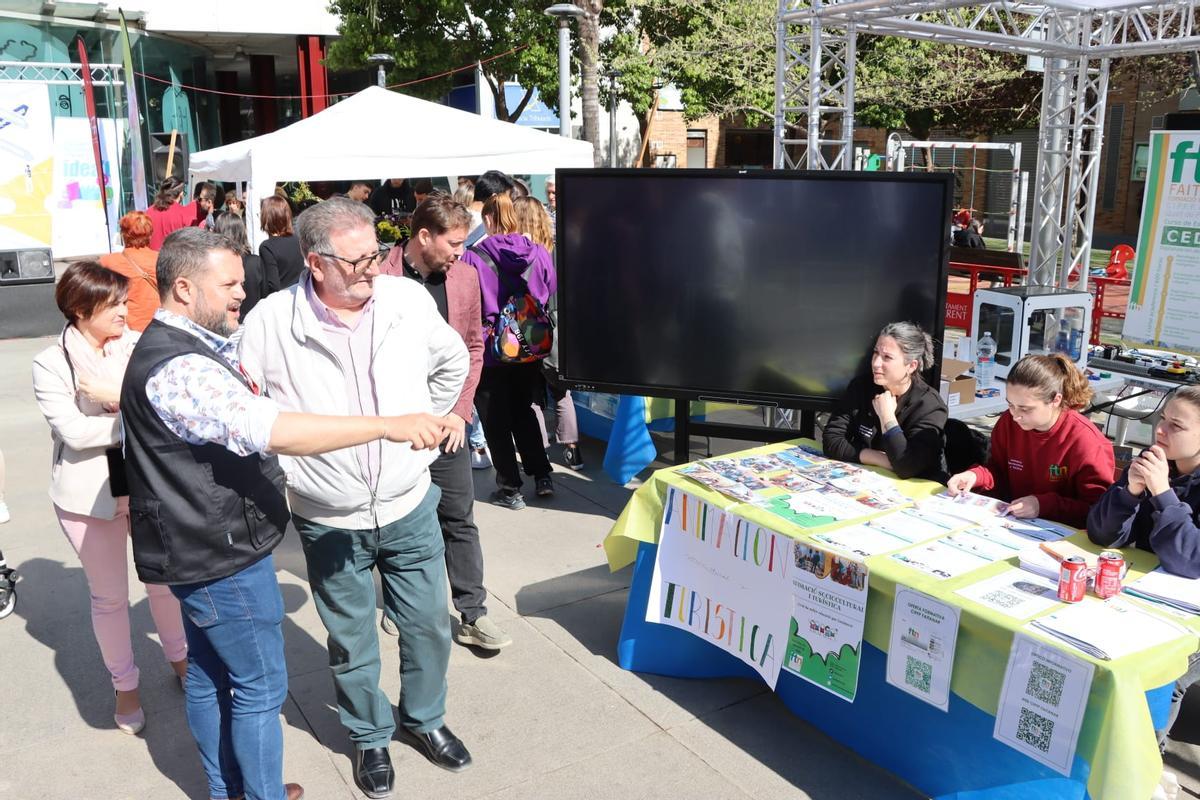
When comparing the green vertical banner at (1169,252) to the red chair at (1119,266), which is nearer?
the green vertical banner at (1169,252)

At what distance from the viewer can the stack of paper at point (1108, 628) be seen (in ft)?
7.91

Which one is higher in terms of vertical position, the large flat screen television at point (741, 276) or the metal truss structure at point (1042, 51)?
the metal truss structure at point (1042, 51)

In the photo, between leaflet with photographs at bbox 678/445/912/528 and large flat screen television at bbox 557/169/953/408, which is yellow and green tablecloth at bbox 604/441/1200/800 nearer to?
leaflet with photographs at bbox 678/445/912/528

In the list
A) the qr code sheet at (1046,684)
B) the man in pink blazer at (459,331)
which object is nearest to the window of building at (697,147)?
the man in pink blazer at (459,331)

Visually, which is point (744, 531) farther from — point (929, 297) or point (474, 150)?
point (474, 150)

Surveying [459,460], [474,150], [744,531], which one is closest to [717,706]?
[744,531]

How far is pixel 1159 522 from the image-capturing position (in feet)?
9.33

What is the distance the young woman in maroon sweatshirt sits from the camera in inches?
135

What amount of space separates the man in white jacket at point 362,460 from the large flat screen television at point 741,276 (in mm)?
1634

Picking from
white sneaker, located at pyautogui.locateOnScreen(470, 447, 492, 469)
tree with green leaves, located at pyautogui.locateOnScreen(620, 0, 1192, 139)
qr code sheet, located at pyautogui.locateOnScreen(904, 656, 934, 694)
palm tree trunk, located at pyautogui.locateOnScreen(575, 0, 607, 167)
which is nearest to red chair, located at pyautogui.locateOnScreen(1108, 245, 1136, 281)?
palm tree trunk, located at pyautogui.locateOnScreen(575, 0, 607, 167)

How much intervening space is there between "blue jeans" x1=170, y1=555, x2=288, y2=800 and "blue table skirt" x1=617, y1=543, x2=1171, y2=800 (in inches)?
59.2

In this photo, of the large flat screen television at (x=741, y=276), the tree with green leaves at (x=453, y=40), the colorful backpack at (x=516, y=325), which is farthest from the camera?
the tree with green leaves at (x=453, y=40)

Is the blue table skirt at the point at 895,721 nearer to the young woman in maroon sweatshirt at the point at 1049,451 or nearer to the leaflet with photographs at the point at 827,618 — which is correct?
the leaflet with photographs at the point at 827,618

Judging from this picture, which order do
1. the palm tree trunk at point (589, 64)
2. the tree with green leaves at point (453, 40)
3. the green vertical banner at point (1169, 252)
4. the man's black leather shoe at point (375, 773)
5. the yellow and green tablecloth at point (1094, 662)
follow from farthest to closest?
1. the tree with green leaves at point (453, 40)
2. the palm tree trunk at point (589, 64)
3. the green vertical banner at point (1169, 252)
4. the man's black leather shoe at point (375, 773)
5. the yellow and green tablecloth at point (1094, 662)
